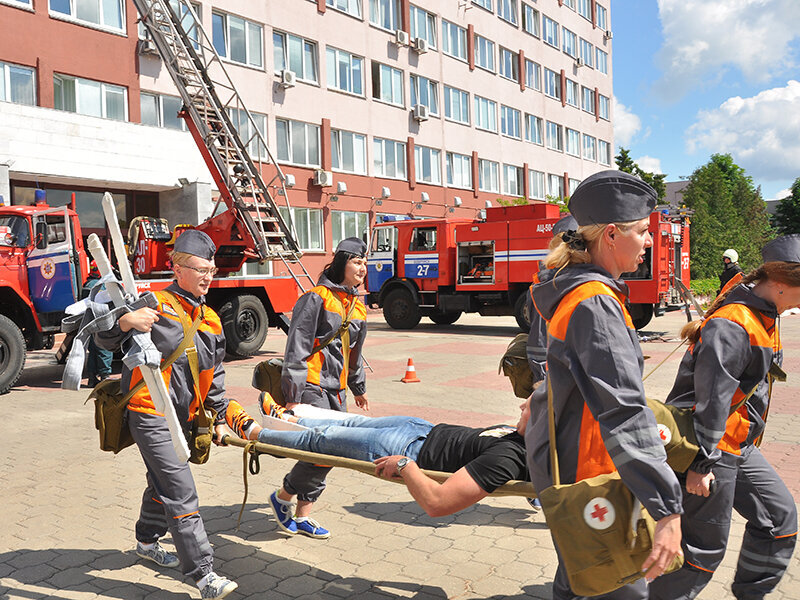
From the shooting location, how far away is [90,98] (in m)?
21.6

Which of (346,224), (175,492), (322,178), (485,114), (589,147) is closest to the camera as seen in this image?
(175,492)

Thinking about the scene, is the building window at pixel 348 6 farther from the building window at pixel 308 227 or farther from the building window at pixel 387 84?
the building window at pixel 308 227

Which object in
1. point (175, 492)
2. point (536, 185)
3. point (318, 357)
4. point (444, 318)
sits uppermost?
point (536, 185)

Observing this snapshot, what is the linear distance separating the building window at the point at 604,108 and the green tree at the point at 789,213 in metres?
28.2

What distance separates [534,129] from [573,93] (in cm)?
668

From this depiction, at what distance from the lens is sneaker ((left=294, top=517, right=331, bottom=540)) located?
483 centimetres

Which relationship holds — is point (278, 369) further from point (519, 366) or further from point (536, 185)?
point (536, 185)

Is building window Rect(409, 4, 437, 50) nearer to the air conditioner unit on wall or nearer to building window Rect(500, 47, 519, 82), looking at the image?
building window Rect(500, 47, 519, 82)

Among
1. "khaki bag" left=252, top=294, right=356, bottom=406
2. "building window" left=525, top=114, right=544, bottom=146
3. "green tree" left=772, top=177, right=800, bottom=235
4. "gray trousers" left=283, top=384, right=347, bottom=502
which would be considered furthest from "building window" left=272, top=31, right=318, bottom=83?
"green tree" left=772, top=177, right=800, bottom=235

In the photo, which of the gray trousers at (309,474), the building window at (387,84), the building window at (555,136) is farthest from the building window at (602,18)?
the gray trousers at (309,474)

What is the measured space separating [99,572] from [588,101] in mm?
A: 49595

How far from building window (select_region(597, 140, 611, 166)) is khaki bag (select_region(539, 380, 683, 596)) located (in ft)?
167

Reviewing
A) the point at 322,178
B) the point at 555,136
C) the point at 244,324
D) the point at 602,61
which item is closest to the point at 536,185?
the point at 555,136

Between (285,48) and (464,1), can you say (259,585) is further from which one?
(464,1)
